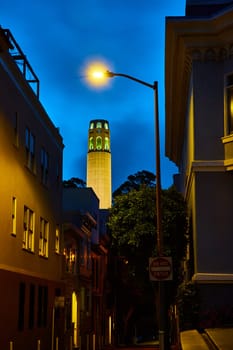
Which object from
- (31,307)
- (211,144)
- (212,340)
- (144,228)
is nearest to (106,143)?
(31,307)

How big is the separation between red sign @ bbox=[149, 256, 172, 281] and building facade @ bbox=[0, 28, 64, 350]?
6.34 metres

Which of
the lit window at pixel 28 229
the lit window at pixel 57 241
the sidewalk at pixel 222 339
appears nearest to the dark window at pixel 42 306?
the lit window at pixel 28 229

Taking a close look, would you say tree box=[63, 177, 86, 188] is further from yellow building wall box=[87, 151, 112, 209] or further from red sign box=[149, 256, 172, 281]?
red sign box=[149, 256, 172, 281]

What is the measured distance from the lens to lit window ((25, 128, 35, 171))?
90.4ft

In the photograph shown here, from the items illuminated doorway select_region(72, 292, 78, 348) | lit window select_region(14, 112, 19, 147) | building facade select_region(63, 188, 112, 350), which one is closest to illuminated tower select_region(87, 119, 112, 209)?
building facade select_region(63, 188, 112, 350)

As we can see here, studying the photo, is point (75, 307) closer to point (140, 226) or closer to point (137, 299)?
point (140, 226)

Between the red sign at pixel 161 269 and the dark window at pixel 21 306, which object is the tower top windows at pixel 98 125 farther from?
the red sign at pixel 161 269

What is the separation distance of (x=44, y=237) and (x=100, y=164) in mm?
67390

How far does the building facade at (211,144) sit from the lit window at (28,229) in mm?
8182

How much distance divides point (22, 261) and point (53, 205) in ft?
25.9

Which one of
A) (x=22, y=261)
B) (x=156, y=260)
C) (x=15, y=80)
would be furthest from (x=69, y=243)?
(x=156, y=260)

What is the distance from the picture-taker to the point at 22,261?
26.0 m

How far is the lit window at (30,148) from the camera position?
27562 millimetres

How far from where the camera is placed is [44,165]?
31.4 meters
